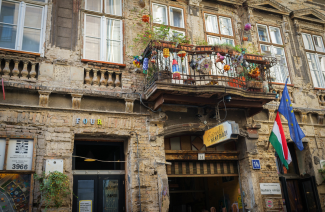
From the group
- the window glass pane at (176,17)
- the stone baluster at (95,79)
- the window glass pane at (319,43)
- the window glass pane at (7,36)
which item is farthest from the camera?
the window glass pane at (319,43)

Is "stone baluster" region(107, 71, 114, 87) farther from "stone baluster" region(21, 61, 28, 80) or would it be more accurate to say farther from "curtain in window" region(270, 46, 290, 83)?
"curtain in window" region(270, 46, 290, 83)

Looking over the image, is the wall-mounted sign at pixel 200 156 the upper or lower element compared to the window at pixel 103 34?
lower

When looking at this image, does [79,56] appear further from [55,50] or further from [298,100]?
[298,100]

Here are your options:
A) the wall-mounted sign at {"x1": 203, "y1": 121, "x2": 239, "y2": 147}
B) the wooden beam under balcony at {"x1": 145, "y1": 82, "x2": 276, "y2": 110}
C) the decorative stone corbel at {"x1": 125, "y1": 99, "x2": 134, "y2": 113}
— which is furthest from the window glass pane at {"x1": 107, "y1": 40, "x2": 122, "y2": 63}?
the wall-mounted sign at {"x1": 203, "y1": 121, "x2": 239, "y2": 147}

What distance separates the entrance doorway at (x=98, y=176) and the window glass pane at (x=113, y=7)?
3.82 meters

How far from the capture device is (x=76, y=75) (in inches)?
293

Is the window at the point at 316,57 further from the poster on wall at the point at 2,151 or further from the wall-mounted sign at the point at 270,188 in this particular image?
the poster on wall at the point at 2,151

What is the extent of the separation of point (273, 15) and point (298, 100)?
11.0ft

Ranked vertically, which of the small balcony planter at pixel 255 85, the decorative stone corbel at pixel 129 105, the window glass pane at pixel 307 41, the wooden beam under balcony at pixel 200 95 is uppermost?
the window glass pane at pixel 307 41

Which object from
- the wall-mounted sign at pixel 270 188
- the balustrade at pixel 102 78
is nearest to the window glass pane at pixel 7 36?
the balustrade at pixel 102 78

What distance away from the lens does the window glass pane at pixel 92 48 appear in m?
7.89

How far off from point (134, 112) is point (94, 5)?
3.39 m

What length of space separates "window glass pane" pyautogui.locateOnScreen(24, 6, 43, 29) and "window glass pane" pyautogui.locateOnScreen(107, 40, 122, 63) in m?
1.84

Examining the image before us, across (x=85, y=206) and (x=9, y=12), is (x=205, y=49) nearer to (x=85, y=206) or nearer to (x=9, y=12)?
(x=85, y=206)
